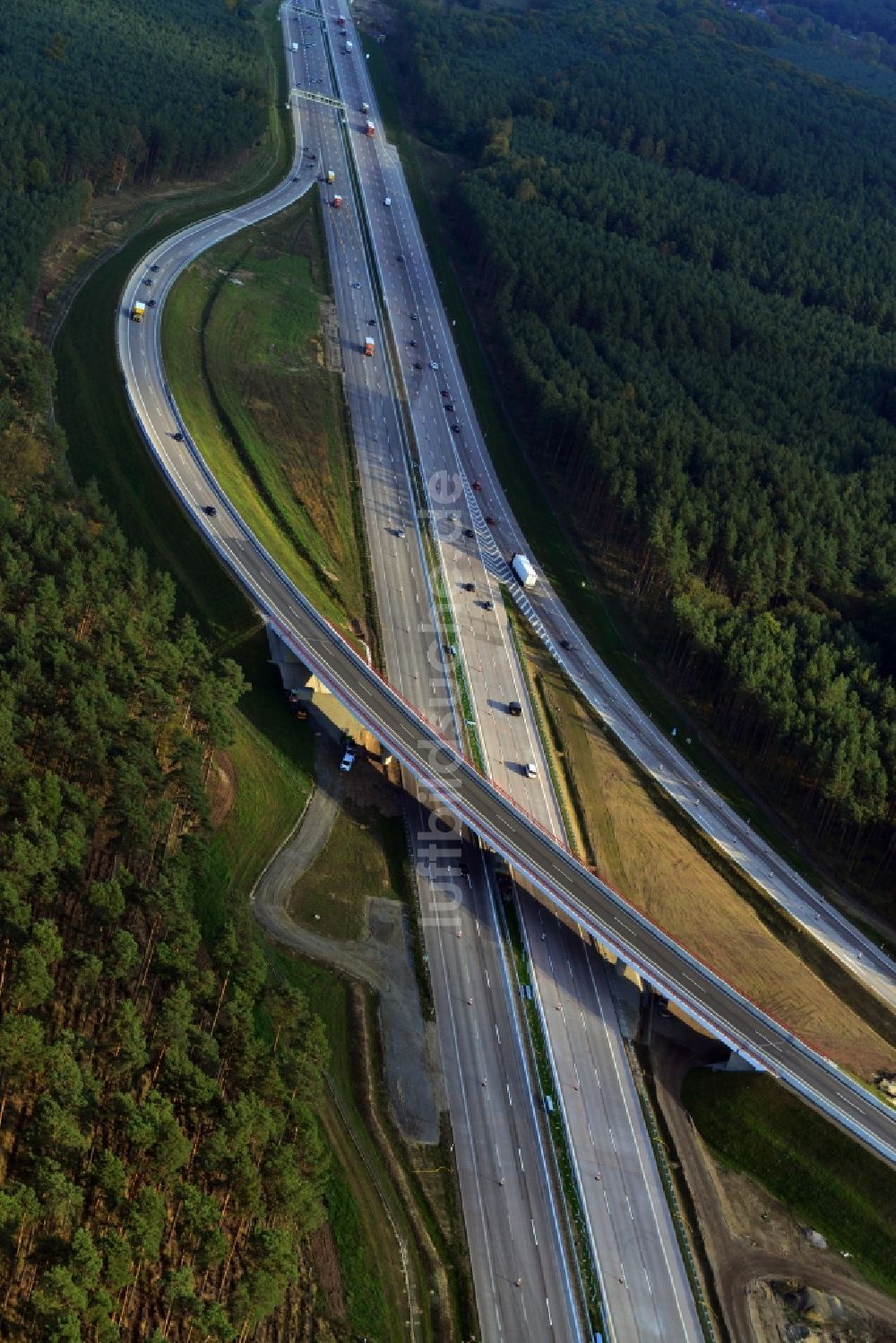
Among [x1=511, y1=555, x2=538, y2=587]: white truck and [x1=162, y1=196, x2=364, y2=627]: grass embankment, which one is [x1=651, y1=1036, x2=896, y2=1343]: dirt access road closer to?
[x1=162, y1=196, x2=364, y2=627]: grass embankment

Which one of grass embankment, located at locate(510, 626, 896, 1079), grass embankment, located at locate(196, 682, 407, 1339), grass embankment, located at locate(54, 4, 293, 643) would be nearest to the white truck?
grass embankment, located at locate(510, 626, 896, 1079)

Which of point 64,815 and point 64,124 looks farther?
point 64,124

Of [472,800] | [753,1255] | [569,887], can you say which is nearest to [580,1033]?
[569,887]

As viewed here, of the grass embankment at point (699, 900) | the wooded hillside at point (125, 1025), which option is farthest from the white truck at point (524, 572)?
the wooded hillside at point (125, 1025)

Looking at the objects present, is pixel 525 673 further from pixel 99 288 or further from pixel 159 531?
pixel 99 288

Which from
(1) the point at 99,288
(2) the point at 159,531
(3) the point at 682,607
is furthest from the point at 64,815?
(1) the point at 99,288

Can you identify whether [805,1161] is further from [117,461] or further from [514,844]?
[117,461]
